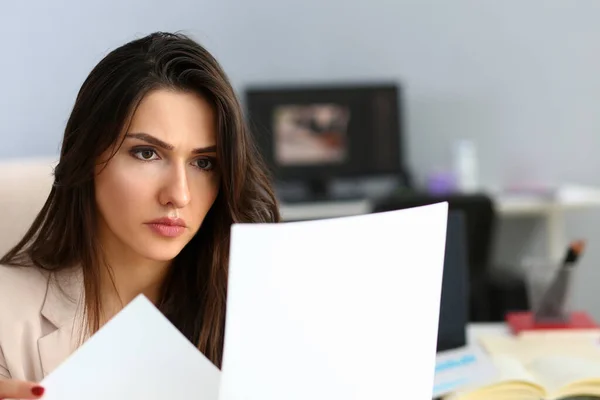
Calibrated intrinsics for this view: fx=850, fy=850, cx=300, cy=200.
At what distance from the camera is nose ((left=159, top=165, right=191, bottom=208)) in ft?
3.19

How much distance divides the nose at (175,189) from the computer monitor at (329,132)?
8.88 ft

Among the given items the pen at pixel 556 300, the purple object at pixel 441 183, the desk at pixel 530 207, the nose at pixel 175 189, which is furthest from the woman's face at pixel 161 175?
the purple object at pixel 441 183

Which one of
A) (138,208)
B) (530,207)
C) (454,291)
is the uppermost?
(138,208)

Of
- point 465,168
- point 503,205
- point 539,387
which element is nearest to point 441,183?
point 465,168

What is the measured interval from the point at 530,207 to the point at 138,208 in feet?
8.72

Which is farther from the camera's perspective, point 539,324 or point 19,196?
point 539,324

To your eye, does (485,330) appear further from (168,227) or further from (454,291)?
(168,227)

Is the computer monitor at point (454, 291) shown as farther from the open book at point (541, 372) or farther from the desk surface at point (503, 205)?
the desk surface at point (503, 205)

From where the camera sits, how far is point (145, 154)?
1008 mm

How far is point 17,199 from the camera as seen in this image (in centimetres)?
139

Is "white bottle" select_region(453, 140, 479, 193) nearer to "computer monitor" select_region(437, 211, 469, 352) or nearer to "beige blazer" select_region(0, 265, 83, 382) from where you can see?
"computer monitor" select_region(437, 211, 469, 352)

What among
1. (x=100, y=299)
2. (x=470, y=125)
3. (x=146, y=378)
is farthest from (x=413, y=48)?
(x=146, y=378)

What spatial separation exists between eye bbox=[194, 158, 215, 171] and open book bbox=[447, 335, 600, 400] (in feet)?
1.60

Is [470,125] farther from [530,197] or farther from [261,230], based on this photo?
[261,230]
